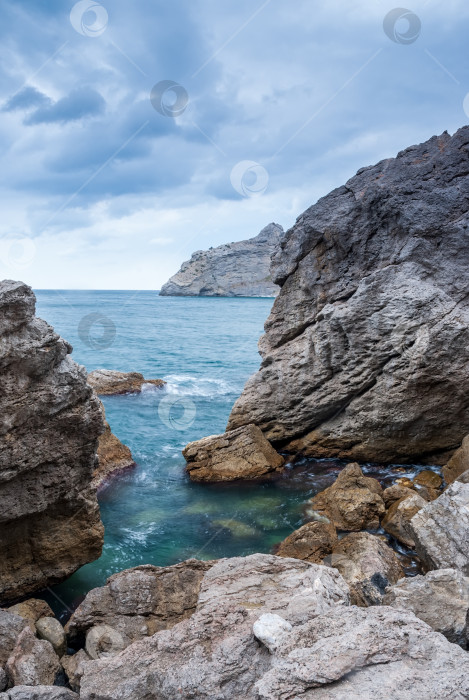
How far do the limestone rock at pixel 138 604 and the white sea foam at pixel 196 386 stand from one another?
2098cm

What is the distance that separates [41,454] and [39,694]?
3855mm

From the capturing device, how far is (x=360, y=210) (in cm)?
1566

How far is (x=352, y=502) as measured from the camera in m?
12.1

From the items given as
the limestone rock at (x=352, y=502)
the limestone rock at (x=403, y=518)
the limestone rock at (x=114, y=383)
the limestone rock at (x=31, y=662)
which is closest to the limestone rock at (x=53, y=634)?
the limestone rock at (x=31, y=662)

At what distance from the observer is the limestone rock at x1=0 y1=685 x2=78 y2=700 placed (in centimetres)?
493

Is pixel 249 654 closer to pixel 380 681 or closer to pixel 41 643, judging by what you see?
pixel 380 681

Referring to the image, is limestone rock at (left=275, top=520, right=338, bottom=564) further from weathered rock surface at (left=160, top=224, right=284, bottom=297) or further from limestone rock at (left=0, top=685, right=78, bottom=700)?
weathered rock surface at (left=160, top=224, right=284, bottom=297)

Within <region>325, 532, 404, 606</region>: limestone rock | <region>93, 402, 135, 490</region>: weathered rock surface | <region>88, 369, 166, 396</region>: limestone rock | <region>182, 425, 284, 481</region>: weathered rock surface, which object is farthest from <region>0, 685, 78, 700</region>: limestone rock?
<region>88, 369, 166, 396</region>: limestone rock

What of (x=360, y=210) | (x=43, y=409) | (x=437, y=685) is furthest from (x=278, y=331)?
(x=437, y=685)

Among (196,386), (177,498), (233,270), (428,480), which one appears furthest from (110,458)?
(233,270)

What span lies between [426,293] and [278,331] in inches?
207

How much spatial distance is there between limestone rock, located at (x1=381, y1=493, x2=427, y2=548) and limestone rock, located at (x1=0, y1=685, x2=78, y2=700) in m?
7.83

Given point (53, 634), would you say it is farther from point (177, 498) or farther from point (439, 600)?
point (177, 498)

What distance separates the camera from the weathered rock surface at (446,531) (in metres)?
7.58
